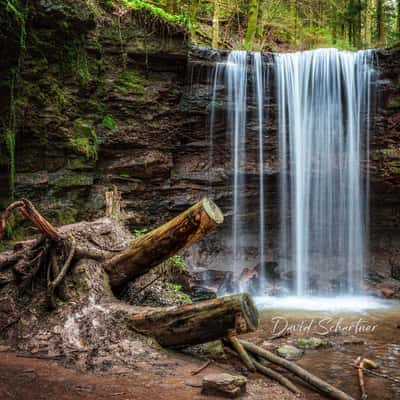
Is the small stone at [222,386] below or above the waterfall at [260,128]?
below

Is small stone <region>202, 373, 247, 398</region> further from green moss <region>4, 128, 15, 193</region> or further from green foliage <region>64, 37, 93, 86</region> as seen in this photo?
green foliage <region>64, 37, 93, 86</region>

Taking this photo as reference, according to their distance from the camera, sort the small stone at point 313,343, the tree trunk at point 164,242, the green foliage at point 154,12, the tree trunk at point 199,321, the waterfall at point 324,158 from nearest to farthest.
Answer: the tree trunk at point 199,321
the tree trunk at point 164,242
the small stone at point 313,343
the green foliage at point 154,12
the waterfall at point 324,158

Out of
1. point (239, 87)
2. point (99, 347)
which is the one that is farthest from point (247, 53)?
point (99, 347)

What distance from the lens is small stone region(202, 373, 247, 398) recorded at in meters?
3.35

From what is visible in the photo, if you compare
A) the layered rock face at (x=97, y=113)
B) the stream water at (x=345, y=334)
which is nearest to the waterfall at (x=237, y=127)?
the layered rock face at (x=97, y=113)

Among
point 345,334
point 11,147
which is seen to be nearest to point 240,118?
point 11,147

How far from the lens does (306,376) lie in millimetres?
4145

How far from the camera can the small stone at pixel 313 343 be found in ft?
Result: 19.8

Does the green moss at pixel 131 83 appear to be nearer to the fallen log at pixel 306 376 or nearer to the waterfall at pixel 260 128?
the waterfall at pixel 260 128

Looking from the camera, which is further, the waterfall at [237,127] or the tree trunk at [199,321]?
the waterfall at [237,127]

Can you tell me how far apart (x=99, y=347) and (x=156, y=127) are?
858 cm

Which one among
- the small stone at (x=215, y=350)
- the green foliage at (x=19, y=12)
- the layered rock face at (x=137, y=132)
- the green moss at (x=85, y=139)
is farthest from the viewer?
the green moss at (x=85, y=139)

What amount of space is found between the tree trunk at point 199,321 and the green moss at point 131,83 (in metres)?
8.52

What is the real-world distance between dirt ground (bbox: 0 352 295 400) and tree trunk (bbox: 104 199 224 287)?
45.5 inches
